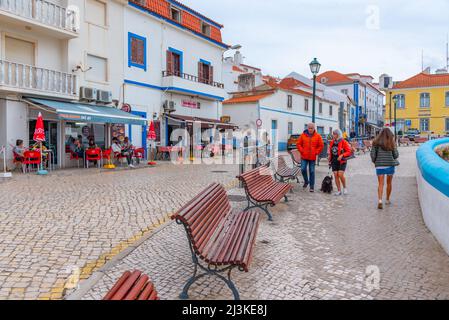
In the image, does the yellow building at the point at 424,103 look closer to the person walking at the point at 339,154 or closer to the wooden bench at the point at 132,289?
the person walking at the point at 339,154

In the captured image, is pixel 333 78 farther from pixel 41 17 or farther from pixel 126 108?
pixel 41 17

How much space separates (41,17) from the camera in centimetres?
1653

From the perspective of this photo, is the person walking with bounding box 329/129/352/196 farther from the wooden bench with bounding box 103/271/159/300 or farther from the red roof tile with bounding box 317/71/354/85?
the red roof tile with bounding box 317/71/354/85

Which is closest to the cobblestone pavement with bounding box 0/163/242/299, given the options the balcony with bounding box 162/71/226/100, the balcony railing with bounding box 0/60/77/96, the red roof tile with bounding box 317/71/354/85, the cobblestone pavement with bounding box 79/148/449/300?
the cobblestone pavement with bounding box 79/148/449/300

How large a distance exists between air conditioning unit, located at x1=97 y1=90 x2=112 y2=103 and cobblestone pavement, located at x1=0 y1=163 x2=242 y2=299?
7.29m

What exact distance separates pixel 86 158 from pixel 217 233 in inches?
577

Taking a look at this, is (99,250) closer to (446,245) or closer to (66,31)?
(446,245)

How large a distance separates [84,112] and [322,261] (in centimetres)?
1401

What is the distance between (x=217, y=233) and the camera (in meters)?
4.50

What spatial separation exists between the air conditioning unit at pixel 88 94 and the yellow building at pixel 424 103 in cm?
4514

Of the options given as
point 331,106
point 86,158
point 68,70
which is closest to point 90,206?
point 86,158

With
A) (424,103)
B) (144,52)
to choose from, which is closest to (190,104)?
(144,52)

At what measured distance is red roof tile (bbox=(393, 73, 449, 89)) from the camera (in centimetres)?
5359

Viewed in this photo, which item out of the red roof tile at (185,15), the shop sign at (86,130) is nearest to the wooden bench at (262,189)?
the shop sign at (86,130)
